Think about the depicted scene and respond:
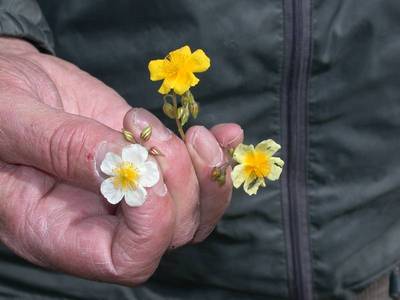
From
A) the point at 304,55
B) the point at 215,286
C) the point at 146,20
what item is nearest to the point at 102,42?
the point at 146,20

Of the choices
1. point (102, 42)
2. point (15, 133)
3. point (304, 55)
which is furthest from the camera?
point (102, 42)

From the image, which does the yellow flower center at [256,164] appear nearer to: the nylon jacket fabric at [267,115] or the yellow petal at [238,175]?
the yellow petal at [238,175]

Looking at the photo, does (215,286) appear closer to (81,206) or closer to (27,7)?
(81,206)

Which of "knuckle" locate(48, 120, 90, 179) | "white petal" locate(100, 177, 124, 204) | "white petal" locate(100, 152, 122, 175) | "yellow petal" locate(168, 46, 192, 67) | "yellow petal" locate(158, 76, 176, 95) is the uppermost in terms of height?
"yellow petal" locate(168, 46, 192, 67)

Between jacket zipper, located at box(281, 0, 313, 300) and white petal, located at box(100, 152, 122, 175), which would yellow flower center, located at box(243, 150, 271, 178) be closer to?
white petal, located at box(100, 152, 122, 175)

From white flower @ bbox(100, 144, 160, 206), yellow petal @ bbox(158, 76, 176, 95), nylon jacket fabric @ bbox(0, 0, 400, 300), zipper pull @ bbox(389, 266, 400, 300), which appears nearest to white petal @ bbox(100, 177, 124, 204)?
white flower @ bbox(100, 144, 160, 206)

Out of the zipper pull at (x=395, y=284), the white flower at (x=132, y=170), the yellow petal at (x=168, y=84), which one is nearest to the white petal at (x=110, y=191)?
the white flower at (x=132, y=170)

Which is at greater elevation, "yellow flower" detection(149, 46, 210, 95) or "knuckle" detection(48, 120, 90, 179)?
"yellow flower" detection(149, 46, 210, 95)
